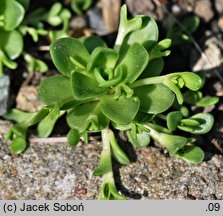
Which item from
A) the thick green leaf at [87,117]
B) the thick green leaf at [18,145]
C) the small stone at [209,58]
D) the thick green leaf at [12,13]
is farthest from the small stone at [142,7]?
the thick green leaf at [18,145]

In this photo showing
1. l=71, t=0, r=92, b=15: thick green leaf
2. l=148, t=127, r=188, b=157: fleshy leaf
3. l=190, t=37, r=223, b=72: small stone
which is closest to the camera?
l=148, t=127, r=188, b=157: fleshy leaf

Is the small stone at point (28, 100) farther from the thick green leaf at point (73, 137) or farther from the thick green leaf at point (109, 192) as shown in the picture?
the thick green leaf at point (109, 192)

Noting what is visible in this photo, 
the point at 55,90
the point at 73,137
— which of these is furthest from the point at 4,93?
the point at 73,137

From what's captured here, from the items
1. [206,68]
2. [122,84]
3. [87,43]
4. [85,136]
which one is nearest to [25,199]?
[85,136]

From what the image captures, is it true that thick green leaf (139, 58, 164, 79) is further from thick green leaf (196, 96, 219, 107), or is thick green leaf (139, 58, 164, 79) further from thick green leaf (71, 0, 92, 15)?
thick green leaf (71, 0, 92, 15)

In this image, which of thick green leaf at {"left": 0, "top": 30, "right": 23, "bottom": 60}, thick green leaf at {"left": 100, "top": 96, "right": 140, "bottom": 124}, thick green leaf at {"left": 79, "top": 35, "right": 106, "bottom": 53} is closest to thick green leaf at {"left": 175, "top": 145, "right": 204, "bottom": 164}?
thick green leaf at {"left": 100, "top": 96, "right": 140, "bottom": 124}

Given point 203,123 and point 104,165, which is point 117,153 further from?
point 203,123

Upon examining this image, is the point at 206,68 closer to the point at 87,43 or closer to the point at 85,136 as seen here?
the point at 87,43
